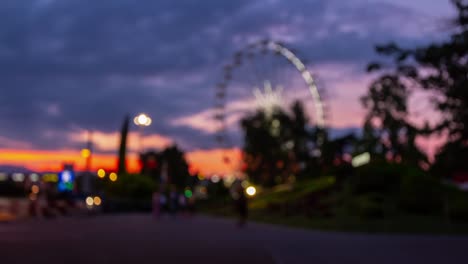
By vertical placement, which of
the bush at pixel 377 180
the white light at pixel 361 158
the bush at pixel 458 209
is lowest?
the bush at pixel 458 209

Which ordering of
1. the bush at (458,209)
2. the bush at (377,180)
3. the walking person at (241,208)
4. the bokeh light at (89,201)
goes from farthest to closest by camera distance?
the bokeh light at (89,201) < the bush at (377,180) < the walking person at (241,208) < the bush at (458,209)

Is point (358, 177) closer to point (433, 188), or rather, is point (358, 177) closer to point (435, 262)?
point (433, 188)

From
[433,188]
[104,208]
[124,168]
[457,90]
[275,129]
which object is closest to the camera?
[457,90]

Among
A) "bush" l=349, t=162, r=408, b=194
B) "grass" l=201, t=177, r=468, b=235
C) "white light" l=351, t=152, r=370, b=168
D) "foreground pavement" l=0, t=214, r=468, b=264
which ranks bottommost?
"foreground pavement" l=0, t=214, r=468, b=264

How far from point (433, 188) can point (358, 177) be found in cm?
741

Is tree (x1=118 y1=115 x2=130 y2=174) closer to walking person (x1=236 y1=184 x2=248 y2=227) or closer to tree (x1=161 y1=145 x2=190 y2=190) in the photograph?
tree (x1=161 y1=145 x2=190 y2=190)

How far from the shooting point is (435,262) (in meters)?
17.2

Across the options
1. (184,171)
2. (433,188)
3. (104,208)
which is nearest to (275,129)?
(104,208)

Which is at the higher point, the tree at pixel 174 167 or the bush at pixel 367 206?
the tree at pixel 174 167

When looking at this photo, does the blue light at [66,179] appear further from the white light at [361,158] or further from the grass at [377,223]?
the white light at [361,158]

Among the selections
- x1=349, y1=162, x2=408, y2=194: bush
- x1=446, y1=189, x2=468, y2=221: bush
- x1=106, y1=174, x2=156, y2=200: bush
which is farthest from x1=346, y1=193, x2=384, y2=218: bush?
x1=106, y1=174, x2=156, y2=200: bush

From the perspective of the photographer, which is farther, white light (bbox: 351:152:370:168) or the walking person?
white light (bbox: 351:152:370:168)

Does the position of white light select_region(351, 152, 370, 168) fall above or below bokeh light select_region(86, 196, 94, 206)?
above

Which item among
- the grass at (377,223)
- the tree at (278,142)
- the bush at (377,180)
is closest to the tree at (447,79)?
the grass at (377,223)
